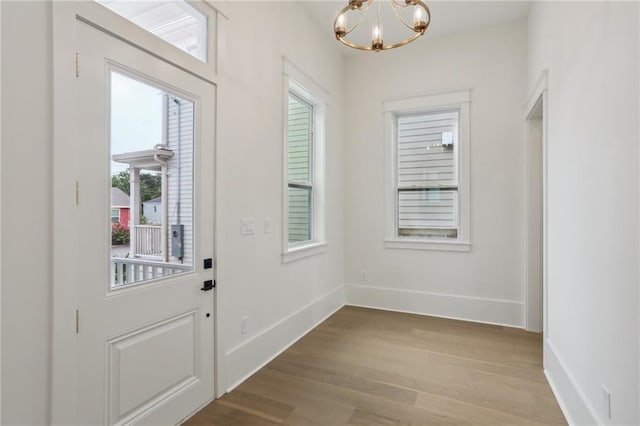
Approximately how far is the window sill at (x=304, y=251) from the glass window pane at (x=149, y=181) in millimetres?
1189

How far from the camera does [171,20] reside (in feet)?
6.71

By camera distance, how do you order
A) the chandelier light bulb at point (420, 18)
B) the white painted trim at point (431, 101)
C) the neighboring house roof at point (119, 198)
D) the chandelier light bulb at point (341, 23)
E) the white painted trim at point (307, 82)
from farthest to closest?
the white painted trim at point (431, 101)
the white painted trim at point (307, 82)
the chandelier light bulb at point (341, 23)
the chandelier light bulb at point (420, 18)
the neighboring house roof at point (119, 198)

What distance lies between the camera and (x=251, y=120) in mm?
2697

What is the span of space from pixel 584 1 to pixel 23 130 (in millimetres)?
2833

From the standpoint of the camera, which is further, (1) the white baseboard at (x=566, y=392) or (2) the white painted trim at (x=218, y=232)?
(2) the white painted trim at (x=218, y=232)

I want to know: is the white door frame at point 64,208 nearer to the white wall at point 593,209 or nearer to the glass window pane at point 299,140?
the glass window pane at point 299,140

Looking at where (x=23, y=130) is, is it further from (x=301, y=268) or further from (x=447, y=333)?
(x=447, y=333)

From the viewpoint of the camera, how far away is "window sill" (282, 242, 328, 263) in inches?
126

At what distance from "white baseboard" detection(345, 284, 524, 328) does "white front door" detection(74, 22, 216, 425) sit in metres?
2.55

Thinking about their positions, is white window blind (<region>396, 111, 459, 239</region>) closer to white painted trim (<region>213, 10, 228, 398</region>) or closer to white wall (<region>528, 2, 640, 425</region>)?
white wall (<region>528, 2, 640, 425</region>)

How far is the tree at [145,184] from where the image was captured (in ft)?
5.59

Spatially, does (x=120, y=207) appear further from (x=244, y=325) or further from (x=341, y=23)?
(x=341, y=23)

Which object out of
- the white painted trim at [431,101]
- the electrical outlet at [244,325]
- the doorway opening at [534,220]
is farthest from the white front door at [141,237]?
the doorway opening at [534,220]

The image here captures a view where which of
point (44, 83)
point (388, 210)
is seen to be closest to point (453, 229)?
point (388, 210)
